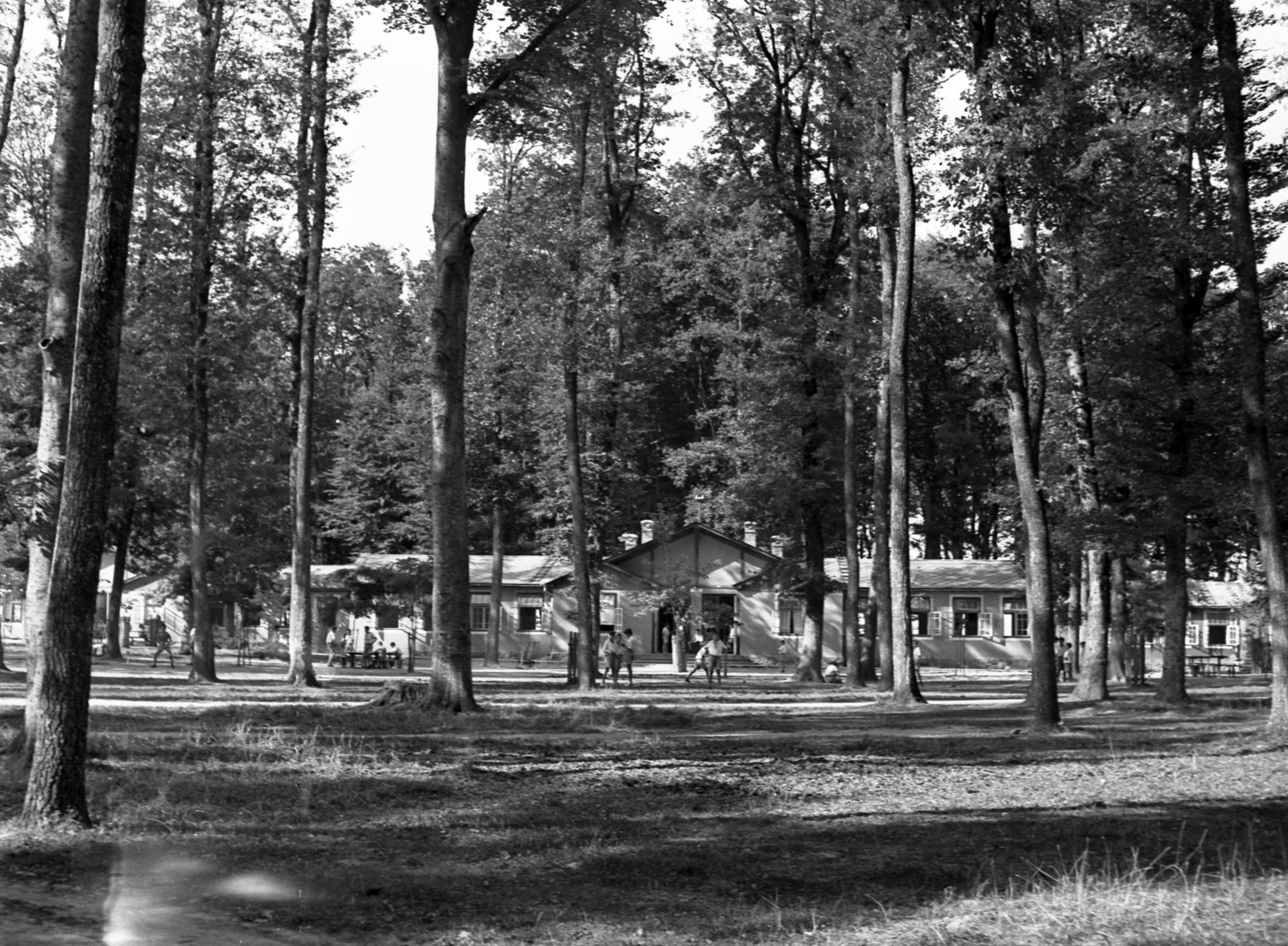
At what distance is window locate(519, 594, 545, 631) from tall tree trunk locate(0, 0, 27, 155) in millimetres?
33595

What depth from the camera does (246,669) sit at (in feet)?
150

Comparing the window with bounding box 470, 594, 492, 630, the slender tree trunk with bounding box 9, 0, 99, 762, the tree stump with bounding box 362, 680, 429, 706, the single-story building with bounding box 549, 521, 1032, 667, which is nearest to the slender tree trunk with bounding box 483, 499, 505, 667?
the window with bounding box 470, 594, 492, 630

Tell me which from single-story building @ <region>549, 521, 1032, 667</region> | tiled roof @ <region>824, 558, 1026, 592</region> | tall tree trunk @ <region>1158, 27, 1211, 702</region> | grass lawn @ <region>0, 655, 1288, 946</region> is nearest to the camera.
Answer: grass lawn @ <region>0, 655, 1288, 946</region>

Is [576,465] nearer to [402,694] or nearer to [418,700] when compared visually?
[402,694]

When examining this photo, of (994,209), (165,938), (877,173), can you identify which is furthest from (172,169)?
(165,938)

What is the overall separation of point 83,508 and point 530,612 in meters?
51.5

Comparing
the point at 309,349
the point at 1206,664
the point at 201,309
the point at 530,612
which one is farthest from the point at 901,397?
the point at 1206,664

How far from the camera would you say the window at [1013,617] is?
207 ft

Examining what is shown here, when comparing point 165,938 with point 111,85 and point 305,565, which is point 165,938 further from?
point 305,565

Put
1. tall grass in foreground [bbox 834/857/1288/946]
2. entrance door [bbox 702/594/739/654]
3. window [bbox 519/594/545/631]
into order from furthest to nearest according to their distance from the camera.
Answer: window [bbox 519/594/545/631] → entrance door [bbox 702/594/739/654] → tall grass in foreground [bbox 834/857/1288/946]

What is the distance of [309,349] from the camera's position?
32.4m

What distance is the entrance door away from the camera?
50.9 m

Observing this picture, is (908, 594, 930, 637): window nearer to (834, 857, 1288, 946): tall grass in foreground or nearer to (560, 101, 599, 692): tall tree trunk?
(560, 101, 599, 692): tall tree trunk

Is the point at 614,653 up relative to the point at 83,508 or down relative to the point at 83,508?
down
